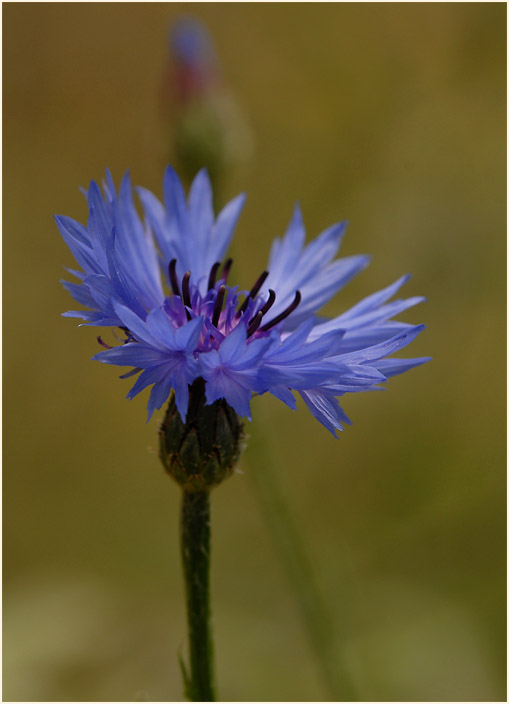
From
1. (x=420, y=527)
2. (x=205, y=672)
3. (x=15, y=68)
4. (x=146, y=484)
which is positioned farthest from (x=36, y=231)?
(x=205, y=672)

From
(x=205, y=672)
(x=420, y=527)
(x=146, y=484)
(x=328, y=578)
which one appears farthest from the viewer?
(x=146, y=484)

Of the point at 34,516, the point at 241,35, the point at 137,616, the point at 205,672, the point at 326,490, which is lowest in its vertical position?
the point at 205,672

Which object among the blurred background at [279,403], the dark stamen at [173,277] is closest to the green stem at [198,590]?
A: the dark stamen at [173,277]

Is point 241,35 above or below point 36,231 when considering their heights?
above

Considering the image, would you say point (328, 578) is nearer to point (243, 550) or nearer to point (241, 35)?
point (243, 550)

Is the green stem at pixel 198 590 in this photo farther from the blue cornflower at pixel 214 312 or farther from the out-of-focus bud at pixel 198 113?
the out-of-focus bud at pixel 198 113

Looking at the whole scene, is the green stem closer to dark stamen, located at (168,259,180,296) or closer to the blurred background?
dark stamen, located at (168,259,180,296)

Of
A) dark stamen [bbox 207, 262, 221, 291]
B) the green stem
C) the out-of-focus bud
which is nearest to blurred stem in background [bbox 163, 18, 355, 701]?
the out-of-focus bud
